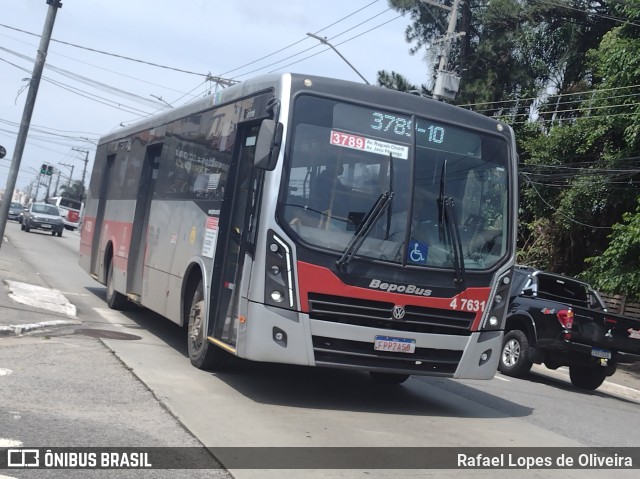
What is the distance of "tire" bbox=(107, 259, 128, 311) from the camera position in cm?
1487

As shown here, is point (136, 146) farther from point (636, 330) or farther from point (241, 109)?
point (636, 330)

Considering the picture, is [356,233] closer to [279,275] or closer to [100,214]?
[279,275]

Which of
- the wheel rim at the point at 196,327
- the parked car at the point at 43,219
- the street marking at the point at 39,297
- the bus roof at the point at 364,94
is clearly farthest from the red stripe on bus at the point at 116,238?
the parked car at the point at 43,219

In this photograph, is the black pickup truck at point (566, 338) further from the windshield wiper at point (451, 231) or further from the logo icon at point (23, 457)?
the logo icon at point (23, 457)

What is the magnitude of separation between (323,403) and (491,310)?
2021 millimetres

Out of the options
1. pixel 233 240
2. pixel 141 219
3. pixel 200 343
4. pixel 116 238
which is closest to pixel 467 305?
pixel 233 240

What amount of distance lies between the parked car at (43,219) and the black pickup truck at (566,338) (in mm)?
33160

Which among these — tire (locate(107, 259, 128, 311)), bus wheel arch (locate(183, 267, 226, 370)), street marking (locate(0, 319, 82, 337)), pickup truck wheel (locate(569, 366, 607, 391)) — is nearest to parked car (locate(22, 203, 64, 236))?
tire (locate(107, 259, 128, 311))

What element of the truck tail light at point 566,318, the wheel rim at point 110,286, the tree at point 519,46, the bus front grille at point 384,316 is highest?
the tree at point 519,46

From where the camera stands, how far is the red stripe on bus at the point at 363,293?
25.8ft

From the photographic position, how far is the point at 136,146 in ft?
47.4

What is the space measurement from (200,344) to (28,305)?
474 centimetres

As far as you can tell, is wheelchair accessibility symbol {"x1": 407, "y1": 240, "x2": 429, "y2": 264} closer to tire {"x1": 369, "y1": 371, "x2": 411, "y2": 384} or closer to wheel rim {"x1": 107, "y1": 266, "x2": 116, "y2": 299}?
tire {"x1": 369, "y1": 371, "x2": 411, "y2": 384}

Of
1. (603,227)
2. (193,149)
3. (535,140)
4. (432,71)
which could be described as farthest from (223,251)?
(432,71)
